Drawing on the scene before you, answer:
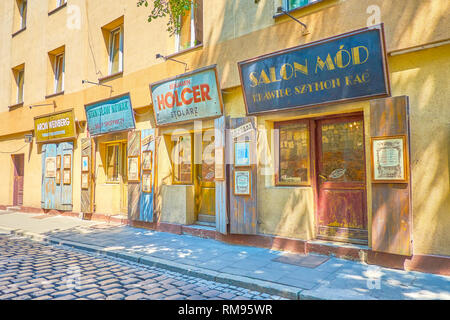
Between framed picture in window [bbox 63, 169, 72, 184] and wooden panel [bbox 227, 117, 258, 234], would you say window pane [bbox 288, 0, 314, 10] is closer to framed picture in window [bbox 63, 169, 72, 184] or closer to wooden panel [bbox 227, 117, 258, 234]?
wooden panel [bbox 227, 117, 258, 234]

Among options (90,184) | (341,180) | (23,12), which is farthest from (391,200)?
(23,12)

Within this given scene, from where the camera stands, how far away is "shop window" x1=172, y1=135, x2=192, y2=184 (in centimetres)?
869

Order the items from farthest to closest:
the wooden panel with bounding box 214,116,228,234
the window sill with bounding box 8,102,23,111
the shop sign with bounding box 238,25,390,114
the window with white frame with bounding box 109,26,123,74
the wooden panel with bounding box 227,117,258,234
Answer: the window sill with bounding box 8,102,23,111
the window with white frame with bounding box 109,26,123,74
the wooden panel with bounding box 214,116,228,234
the wooden panel with bounding box 227,117,258,234
the shop sign with bounding box 238,25,390,114

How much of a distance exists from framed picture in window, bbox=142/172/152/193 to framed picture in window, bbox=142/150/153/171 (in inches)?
6.5

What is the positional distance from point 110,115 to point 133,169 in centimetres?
204

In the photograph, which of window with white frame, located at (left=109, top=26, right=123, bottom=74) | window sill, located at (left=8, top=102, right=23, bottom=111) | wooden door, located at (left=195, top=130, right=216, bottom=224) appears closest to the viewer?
wooden door, located at (left=195, top=130, right=216, bottom=224)

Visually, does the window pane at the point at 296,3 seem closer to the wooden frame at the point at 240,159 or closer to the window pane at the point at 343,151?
the window pane at the point at 343,151

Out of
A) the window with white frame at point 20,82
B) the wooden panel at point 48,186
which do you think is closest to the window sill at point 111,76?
the wooden panel at point 48,186

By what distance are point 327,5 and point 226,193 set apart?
13.7 ft

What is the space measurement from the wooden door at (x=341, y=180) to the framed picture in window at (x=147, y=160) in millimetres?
4601

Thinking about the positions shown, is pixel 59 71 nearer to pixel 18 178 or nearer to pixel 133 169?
pixel 18 178

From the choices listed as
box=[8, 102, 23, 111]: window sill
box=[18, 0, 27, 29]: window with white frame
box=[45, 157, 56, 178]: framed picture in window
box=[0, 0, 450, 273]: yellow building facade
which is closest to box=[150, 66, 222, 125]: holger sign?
box=[0, 0, 450, 273]: yellow building facade

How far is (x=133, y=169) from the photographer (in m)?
9.40
